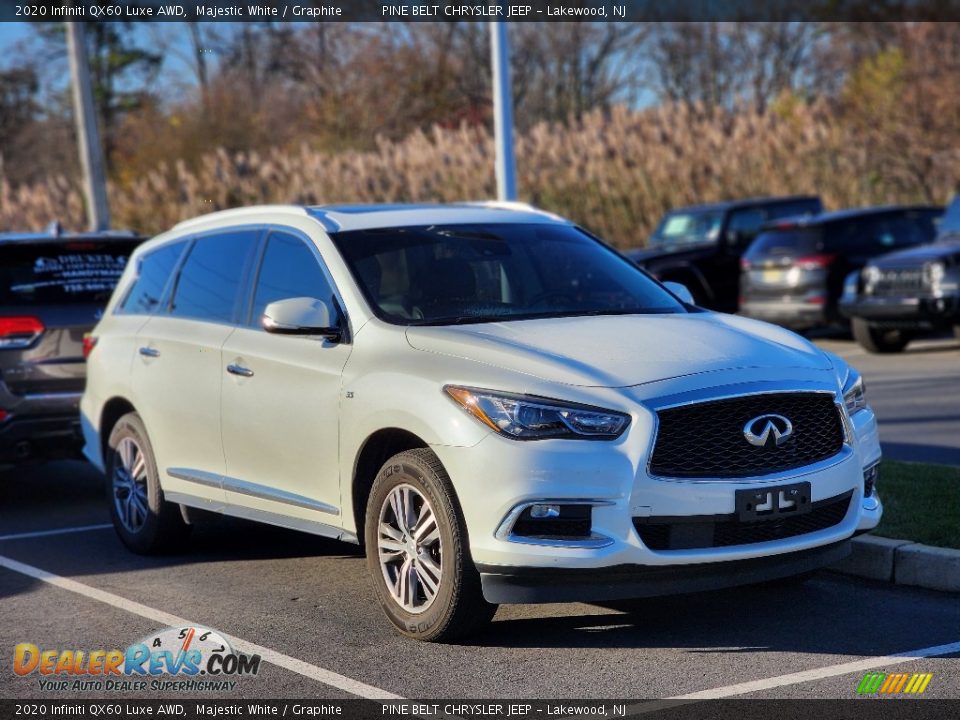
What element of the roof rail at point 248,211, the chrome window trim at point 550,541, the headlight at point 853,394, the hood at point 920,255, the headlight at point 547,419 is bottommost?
the hood at point 920,255

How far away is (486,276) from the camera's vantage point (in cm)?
682

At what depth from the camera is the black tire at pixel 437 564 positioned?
559cm

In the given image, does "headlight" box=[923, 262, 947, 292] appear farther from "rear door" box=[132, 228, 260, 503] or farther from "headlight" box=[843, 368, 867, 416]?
"rear door" box=[132, 228, 260, 503]

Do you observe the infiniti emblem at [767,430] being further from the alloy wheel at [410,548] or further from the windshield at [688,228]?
the windshield at [688,228]

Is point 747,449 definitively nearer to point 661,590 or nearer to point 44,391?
point 661,590

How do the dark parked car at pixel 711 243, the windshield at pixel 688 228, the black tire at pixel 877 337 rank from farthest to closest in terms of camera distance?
the windshield at pixel 688 228 → the dark parked car at pixel 711 243 → the black tire at pixel 877 337

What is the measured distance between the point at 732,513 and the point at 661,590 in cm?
40

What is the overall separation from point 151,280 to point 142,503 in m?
1.32

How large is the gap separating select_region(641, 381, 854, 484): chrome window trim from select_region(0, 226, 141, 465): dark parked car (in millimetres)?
5198

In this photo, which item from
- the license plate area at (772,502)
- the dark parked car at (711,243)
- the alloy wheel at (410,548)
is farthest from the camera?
the dark parked car at (711,243)

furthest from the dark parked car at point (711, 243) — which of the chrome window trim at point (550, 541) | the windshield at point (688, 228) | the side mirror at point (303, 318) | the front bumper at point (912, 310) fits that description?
the chrome window trim at point (550, 541)

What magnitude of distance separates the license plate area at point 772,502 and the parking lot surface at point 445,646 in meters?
0.53

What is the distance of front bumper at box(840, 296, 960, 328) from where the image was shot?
16219mm

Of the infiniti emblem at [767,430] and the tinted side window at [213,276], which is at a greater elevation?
the tinted side window at [213,276]
